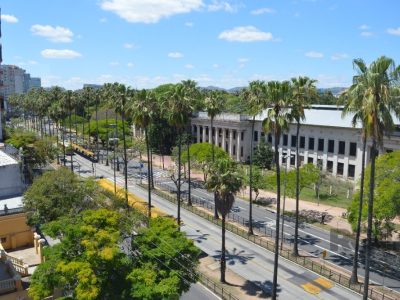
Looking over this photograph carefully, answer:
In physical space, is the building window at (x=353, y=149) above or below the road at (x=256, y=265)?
above

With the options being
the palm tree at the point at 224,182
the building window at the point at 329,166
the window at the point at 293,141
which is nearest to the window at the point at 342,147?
the building window at the point at 329,166

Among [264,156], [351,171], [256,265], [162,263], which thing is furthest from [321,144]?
[162,263]

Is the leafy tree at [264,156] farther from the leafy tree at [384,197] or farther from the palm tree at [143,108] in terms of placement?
the leafy tree at [384,197]

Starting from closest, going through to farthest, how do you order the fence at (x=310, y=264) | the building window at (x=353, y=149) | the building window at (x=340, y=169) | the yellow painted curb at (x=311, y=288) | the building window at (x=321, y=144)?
the fence at (x=310, y=264), the yellow painted curb at (x=311, y=288), the building window at (x=353, y=149), the building window at (x=340, y=169), the building window at (x=321, y=144)

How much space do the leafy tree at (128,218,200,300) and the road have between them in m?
10.2

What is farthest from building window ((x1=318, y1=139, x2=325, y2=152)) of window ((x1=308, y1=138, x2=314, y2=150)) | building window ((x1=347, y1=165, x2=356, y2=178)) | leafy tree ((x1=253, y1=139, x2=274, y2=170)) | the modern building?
leafy tree ((x1=253, y1=139, x2=274, y2=170))

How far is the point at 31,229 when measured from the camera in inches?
1609

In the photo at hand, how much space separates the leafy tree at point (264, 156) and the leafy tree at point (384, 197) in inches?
1549

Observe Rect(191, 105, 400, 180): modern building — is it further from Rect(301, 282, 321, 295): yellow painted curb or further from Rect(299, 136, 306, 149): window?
Rect(301, 282, 321, 295): yellow painted curb

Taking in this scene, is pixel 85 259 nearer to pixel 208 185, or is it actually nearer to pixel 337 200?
pixel 208 185

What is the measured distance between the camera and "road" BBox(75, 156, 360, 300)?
110ft

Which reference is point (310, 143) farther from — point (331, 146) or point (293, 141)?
point (331, 146)

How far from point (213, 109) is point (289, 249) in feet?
70.8

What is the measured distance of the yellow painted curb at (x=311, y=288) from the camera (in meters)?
33.4
